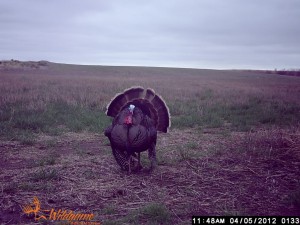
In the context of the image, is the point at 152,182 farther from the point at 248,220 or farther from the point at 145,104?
the point at 248,220

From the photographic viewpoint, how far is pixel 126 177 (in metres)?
5.54

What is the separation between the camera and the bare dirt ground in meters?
4.36

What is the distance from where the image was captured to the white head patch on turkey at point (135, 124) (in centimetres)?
513

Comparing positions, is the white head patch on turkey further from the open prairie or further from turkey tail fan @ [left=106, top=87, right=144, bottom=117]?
the open prairie

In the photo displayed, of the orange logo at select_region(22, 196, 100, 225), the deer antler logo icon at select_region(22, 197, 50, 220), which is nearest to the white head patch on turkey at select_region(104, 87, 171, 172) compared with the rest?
the orange logo at select_region(22, 196, 100, 225)

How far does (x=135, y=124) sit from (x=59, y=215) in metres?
1.70

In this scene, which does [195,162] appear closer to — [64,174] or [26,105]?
[64,174]

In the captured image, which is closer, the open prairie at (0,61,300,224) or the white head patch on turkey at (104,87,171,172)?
the open prairie at (0,61,300,224)

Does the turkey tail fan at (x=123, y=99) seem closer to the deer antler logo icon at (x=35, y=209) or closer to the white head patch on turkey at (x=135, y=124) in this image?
the white head patch on turkey at (x=135, y=124)

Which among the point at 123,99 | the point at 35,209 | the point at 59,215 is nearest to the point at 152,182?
the point at 123,99

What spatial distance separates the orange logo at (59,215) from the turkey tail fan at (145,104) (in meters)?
2.11

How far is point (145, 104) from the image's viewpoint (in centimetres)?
593

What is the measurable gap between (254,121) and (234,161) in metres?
4.23

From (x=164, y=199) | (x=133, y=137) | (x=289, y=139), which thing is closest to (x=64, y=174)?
(x=133, y=137)
